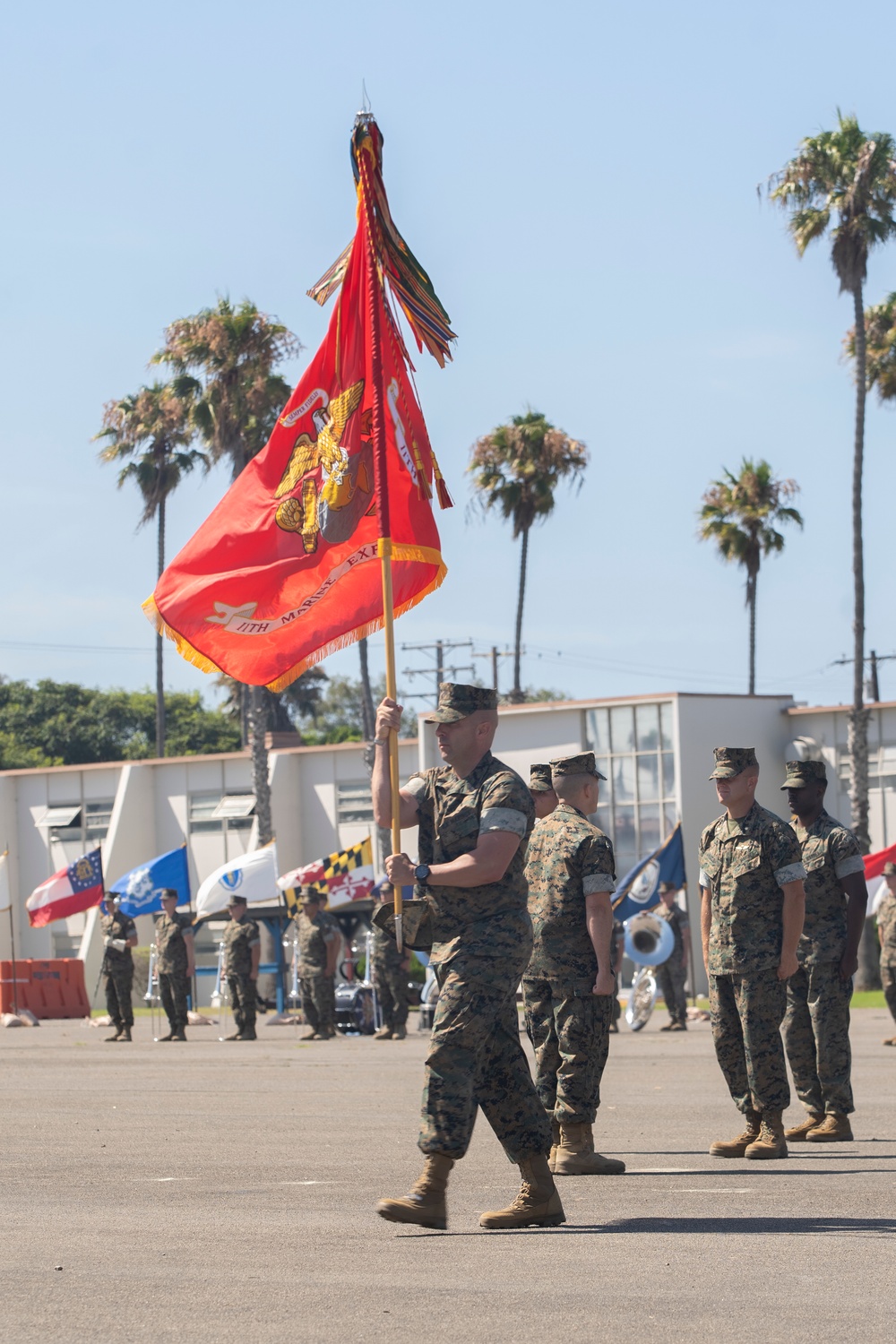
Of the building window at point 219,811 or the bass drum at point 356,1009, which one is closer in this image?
the bass drum at point 356,1009

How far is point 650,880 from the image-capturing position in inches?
1166

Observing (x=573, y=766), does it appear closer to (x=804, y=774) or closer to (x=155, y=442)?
(x=804, y=774)

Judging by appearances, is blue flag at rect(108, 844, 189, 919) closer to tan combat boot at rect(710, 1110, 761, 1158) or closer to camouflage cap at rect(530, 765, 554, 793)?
camouflage cap at rect(530, 765, 554, 793)

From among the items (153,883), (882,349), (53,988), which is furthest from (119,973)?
(882,349)

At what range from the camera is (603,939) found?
31.3 feet

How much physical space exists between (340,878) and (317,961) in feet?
22.6

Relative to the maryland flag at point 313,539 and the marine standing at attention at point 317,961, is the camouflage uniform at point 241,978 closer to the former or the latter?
the marine standing at attention at point 317,961

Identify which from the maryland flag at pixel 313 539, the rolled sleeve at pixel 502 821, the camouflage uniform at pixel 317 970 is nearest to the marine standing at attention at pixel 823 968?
the maryland flag at pixel 313 539

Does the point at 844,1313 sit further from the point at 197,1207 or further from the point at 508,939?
the point at 197,1207

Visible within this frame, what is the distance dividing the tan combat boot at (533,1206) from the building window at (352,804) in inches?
1480

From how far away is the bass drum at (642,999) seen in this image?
87.5ft

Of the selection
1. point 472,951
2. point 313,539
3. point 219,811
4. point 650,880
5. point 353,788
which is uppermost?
point 313,539

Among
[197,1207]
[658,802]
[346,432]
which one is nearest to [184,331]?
[658,802]

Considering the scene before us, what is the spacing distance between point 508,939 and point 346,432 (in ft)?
13.8
